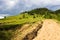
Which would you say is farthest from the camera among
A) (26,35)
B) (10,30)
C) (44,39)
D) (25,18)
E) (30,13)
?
(30,13)

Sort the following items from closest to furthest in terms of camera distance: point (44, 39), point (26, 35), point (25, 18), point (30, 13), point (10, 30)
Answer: point (44, 39) < point (26, 35) < point (10, 30) < point (25, 18) < point (30, 13)

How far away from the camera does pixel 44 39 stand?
106 ft

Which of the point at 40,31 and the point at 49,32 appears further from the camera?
the point at 40,31

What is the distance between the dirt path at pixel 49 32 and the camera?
3247 centimetres

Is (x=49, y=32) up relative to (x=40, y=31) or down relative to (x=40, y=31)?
down

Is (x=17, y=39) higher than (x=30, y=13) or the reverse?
the reverse

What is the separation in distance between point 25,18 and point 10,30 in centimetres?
973

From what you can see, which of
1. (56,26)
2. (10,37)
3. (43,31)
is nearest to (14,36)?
(10,37)

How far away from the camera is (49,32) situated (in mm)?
33688

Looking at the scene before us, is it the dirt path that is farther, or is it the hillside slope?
the hillside slope

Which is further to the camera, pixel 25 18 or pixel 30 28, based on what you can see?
pixel 25 18

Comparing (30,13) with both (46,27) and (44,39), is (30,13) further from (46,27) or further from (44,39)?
(44,39)

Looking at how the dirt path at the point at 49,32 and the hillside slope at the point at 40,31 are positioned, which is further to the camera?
the hillside slope at the point at 40,31

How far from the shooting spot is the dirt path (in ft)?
107
